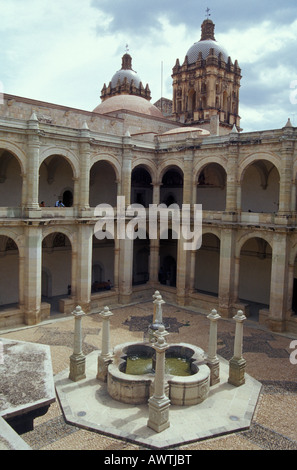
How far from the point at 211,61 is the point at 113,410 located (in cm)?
3061

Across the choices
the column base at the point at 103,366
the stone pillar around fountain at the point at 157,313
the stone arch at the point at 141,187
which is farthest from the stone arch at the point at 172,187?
the column base at the point at 103,366

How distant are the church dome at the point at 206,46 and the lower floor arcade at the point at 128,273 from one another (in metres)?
18.1

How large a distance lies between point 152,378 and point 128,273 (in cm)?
1203

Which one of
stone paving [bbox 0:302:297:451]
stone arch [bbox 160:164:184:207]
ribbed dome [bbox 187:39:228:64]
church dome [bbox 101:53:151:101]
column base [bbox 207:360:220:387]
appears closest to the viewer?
stone paving [bbox 0:302:297:451]

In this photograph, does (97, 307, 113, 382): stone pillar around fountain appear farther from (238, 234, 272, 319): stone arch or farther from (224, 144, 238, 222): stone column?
(238, 234, 272, 319): stone arch

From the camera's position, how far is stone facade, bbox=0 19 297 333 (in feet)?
65.0

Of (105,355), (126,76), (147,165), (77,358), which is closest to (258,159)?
(147,165)

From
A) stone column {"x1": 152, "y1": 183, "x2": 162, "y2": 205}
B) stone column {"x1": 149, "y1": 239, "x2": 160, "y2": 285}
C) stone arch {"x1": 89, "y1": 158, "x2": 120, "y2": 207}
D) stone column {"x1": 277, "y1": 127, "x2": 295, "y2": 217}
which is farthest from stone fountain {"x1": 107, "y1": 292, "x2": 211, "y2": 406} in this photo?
stone arch {"x1": 89, "y1": 158, "x2": 120, "y2": 207}

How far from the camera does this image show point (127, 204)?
24.1 m

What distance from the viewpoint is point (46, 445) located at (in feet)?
34.1

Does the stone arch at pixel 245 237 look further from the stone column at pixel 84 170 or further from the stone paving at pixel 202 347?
the stone column at pixel 84 170

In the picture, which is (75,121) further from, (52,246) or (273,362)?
(273,362)
